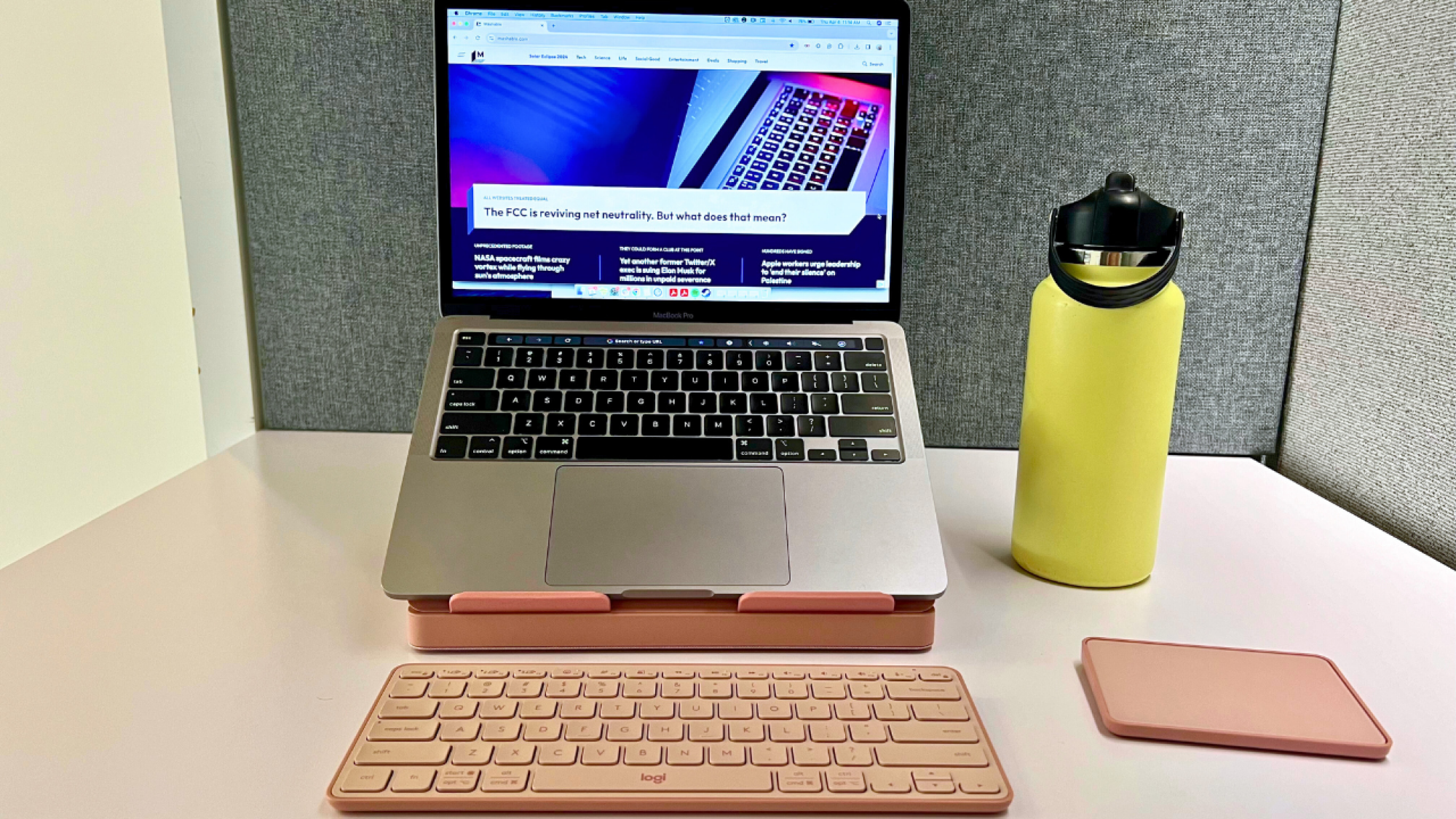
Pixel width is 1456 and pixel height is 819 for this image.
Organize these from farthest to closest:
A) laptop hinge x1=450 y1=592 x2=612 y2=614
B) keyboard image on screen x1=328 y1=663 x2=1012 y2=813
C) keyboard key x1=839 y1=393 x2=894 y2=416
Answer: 1. keyboard key x1=839 y1=393 x2=894 y2=416
2. laptop hinge x1=450 y1=592 x2=612 y2=614
3. keyboard image on screen x1=328 y1=663 x2=1012 y2=813


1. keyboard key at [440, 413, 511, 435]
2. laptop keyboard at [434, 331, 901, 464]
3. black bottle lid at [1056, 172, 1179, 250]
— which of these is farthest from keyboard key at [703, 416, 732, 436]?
black bottle lid at [1056, 172, 1179, 250]

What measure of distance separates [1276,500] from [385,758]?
0.62m

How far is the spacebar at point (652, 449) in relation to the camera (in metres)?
0.52

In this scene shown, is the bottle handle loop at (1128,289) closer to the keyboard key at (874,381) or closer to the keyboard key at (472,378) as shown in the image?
the keyboard key at (874,381)

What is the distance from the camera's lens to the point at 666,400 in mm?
547

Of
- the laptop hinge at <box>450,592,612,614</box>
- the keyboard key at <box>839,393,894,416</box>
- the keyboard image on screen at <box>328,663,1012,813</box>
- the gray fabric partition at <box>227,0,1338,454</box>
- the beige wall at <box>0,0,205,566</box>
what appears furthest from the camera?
the beige wall at <box>0,0,205,566</box>

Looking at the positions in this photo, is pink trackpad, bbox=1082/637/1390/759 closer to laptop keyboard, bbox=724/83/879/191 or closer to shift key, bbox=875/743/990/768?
shift key, bbox=875/743/990/768

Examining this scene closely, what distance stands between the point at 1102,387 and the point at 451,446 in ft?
1.19

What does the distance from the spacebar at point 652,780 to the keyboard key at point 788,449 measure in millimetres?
212

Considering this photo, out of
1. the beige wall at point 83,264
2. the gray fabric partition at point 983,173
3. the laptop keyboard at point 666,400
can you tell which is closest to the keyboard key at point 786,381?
→ the laptop keyboard at point 666,400

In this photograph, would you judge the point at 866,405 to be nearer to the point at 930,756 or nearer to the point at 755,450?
the point at 755,450

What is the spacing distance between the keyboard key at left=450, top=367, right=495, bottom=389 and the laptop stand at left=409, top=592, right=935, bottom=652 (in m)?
0.15

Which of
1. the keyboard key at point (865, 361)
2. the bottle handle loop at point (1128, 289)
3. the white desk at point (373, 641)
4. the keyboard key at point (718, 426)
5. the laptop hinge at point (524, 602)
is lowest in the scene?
the white desk at point (373, 641)

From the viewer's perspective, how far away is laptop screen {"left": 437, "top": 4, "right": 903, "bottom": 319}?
0.59 metres
